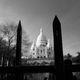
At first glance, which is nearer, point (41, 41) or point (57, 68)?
point (57, 68)

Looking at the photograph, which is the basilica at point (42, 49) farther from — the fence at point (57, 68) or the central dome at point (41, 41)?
the fence at point (57, 68)

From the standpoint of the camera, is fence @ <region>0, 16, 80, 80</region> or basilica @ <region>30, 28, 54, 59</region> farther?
basilica @ <region>30, 28, 54, 59</region>

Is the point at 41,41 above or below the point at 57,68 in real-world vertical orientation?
above

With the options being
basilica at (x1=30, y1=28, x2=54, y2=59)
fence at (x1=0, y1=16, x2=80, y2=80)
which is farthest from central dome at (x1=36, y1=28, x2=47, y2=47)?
fence at (x1=0, y1=16, x2=80, y2=80)

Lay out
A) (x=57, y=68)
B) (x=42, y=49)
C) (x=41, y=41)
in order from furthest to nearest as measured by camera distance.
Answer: (x=42, y=49) < (x=41, y=41) < (x=57, y=68)

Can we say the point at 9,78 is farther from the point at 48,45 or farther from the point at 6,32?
the point at 48,45

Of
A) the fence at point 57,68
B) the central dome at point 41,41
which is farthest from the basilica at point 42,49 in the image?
the fence at point 57,68

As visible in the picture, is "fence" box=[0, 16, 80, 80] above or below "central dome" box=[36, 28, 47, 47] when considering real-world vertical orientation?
below

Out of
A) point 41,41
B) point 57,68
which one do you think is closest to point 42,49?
point 41,41

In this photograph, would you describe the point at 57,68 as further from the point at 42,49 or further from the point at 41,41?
the point at 42,49

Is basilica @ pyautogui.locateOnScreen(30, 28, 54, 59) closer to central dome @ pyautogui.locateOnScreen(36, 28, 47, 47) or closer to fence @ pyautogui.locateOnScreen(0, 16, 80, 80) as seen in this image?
central dome @ pyautogui.locateOnScreen(36, 28, 47, 47)

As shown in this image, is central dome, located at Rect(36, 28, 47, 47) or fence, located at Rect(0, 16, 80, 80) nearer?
fence, located at Rect(0, 16, 80, 80)

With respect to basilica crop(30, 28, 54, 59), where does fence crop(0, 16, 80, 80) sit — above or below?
below

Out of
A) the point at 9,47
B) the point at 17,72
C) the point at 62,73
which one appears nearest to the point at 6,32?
the point at 9,47
